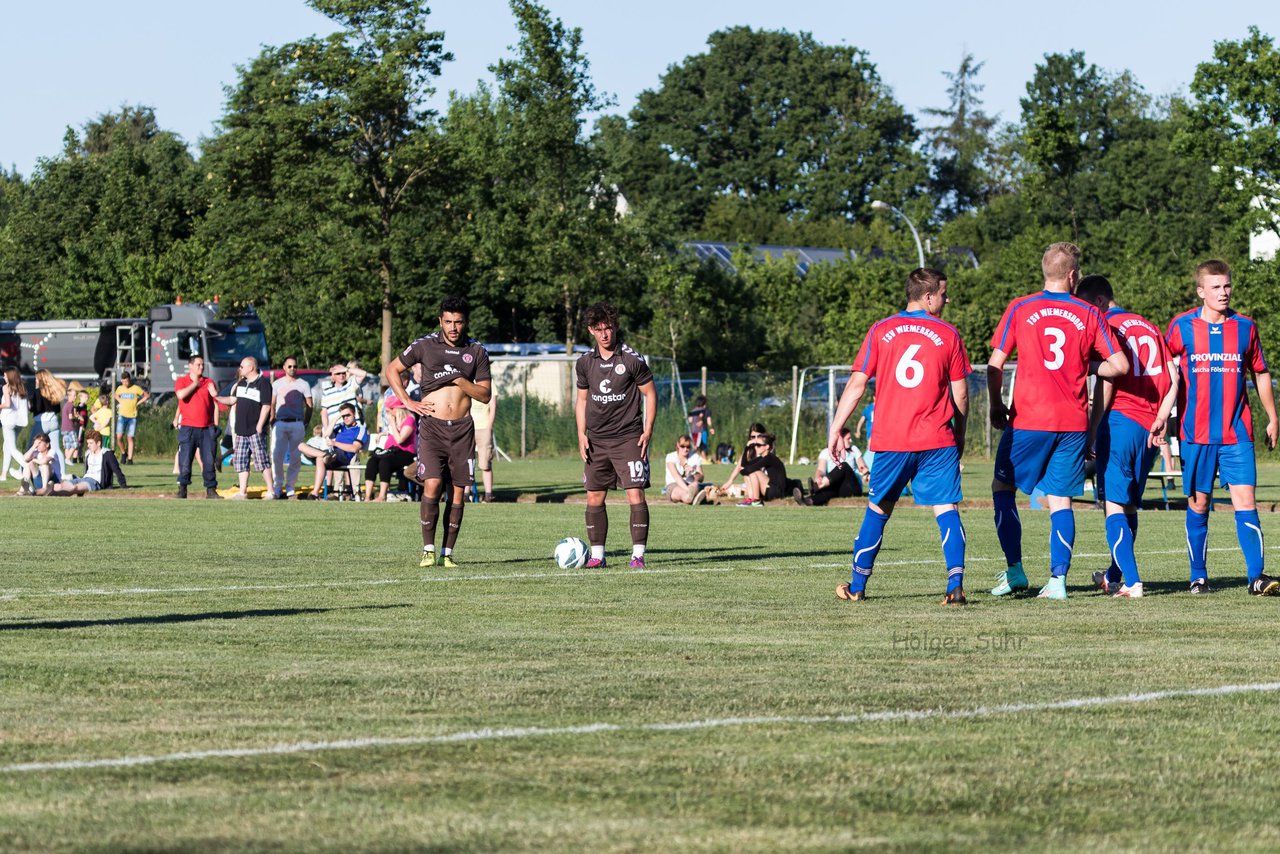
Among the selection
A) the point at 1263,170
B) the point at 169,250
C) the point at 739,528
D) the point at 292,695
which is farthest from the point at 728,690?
the point at 169,250

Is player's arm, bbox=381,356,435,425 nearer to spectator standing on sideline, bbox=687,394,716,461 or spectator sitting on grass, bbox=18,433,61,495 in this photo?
spectator sitting on grass, bbox=18,433,61,495

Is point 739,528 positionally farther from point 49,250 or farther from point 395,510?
point 49,250

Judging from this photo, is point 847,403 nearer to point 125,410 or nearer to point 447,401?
point 447,401

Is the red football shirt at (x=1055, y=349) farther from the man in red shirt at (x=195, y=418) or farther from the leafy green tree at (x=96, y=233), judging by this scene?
the leafy green tree at (x=96, y=233)

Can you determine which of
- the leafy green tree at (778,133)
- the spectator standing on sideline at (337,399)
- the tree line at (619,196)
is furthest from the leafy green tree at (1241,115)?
the leafy green tree at (778,133)

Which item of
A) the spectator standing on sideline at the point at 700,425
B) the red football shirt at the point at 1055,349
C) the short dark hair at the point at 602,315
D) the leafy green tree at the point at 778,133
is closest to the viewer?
the red football shirt at the point at 1055,349

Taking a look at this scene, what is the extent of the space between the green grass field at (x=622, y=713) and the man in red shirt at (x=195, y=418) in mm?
13393

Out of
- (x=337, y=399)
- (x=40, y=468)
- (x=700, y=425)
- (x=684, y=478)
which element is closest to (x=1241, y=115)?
(x=700, y=425)

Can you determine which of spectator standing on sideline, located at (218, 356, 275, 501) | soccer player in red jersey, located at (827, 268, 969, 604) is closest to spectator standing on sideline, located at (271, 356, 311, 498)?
spectator standing on sideline, located at (218, 356, 275, 501)

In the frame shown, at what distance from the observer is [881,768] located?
18.9 feet

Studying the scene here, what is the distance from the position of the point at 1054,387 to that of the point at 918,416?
2.93 feet

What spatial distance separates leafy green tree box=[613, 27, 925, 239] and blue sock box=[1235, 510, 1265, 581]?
96.5 meters

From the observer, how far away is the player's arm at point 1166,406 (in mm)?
12086

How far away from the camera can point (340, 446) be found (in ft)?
90.8
